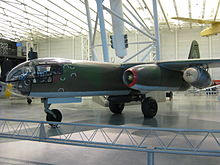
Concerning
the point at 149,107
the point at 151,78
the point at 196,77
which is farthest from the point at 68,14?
the point at 196,77

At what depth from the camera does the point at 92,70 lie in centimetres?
880

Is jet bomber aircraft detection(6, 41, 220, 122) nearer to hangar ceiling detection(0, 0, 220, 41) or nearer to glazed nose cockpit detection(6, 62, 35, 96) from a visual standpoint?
glazed nose cockpit detection(6, 62, 35, 96)

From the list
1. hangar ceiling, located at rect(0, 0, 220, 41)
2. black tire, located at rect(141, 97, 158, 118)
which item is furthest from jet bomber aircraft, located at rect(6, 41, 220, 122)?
hangar ceiling, located at rect(0, 0, 220, 41)

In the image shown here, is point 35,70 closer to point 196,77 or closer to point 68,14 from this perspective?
point 196,77

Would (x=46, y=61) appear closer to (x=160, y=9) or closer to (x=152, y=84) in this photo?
(x=152, y=84)

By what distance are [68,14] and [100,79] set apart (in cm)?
2270

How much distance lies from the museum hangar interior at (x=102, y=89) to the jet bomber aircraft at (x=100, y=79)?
4cm

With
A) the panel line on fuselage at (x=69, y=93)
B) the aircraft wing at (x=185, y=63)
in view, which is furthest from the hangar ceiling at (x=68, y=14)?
the panel line on fuselage at (x=69, y=93)

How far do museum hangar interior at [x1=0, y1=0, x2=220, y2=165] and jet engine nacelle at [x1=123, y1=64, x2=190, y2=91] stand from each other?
4cm

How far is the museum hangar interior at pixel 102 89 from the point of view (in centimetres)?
437

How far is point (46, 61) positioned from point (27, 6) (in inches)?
812

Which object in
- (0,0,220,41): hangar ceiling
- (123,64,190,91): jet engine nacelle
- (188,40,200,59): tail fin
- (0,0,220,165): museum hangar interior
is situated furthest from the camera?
(0,0,220,41): hangar ceiling

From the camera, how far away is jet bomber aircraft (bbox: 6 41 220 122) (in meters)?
7.62

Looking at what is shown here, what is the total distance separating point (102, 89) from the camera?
9188mm
